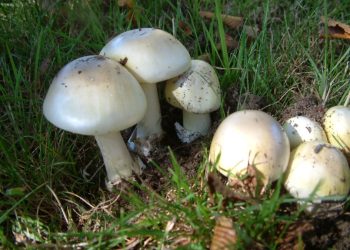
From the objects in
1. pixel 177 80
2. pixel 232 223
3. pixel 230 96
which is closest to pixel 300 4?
pixel 230 96

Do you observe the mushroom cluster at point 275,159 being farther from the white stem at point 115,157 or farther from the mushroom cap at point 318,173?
the white stem at point 115,157

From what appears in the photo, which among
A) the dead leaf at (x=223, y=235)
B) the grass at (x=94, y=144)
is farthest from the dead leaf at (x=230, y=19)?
the dead leaf at (x=223, y=235)

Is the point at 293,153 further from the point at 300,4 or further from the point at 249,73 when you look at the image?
the point at 300,4

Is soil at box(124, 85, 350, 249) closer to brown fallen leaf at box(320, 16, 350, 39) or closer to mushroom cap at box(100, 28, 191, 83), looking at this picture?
mushroom cap at box(100, 28, 191, 83)

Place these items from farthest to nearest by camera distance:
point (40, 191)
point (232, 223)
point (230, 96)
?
point (230, 96) < point (40, 191) < point (232, 223)

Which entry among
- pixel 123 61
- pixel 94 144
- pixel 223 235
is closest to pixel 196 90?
pixel 123 61

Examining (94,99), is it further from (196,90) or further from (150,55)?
(196,90)
